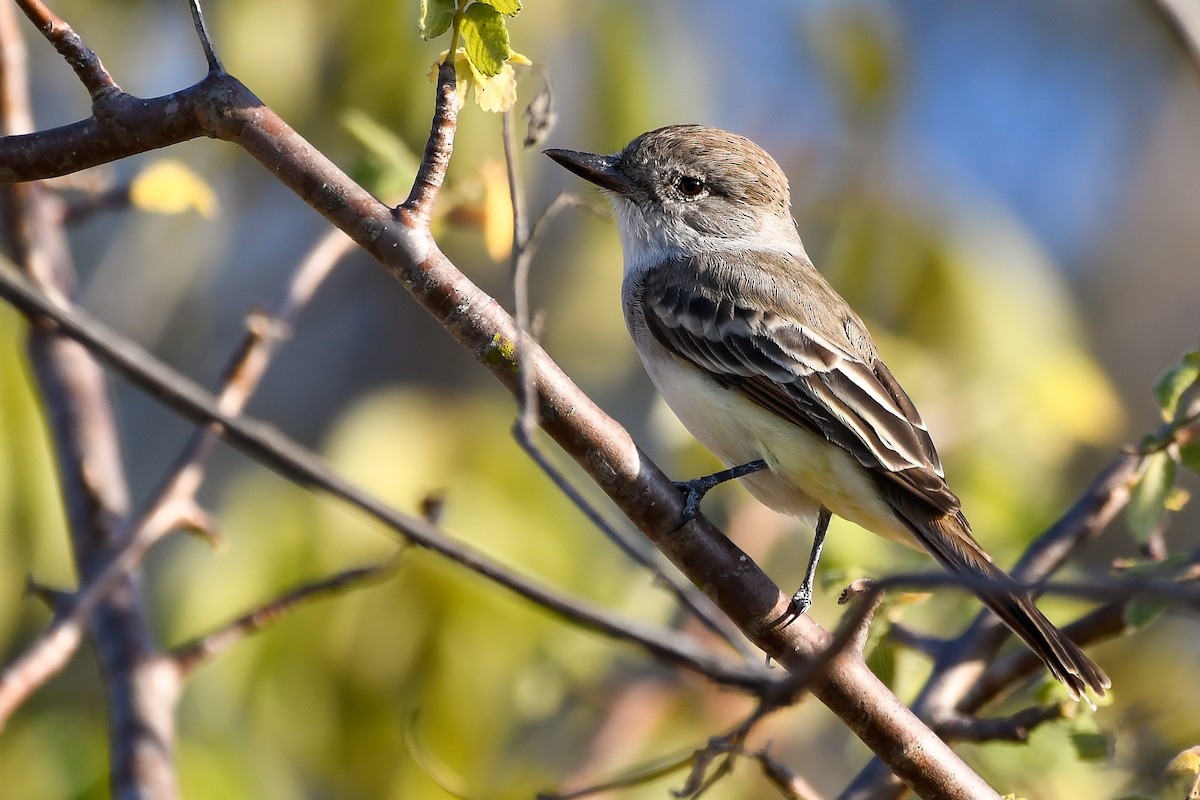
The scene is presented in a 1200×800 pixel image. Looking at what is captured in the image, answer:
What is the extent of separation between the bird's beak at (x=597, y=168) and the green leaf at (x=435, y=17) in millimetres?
2032

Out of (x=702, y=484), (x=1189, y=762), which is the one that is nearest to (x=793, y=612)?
(x=702, y=484)

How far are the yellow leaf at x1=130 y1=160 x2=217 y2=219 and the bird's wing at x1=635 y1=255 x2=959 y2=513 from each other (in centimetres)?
142

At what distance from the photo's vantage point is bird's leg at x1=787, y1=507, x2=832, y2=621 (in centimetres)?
276

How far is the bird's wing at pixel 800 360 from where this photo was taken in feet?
11.7

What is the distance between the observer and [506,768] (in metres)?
4.34

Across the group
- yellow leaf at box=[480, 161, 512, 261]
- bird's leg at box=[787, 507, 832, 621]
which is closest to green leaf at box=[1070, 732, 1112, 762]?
bird's leg at box=[787, 507, 832, 621]

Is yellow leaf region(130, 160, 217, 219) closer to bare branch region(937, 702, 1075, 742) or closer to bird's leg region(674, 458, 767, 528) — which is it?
bird's leg region(674, 458, 767, 528)

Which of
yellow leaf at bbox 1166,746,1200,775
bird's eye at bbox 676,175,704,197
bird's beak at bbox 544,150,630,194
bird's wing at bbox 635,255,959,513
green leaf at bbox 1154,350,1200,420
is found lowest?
yellow leaf at bbox 1166,746,1200,775

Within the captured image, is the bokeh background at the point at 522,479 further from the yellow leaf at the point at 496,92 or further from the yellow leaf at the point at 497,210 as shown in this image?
the yellow leaf at the point at 496,92

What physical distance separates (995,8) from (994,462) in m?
8.38

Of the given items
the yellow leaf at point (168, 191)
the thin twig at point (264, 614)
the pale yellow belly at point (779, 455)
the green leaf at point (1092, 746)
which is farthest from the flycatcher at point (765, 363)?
the yellow leaf at point (168, 191)

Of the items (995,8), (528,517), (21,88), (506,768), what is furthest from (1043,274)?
(995,8)

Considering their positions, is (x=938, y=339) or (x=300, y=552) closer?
(x=300, y=552)

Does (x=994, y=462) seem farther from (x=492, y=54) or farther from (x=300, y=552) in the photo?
(x=492, y=54)
